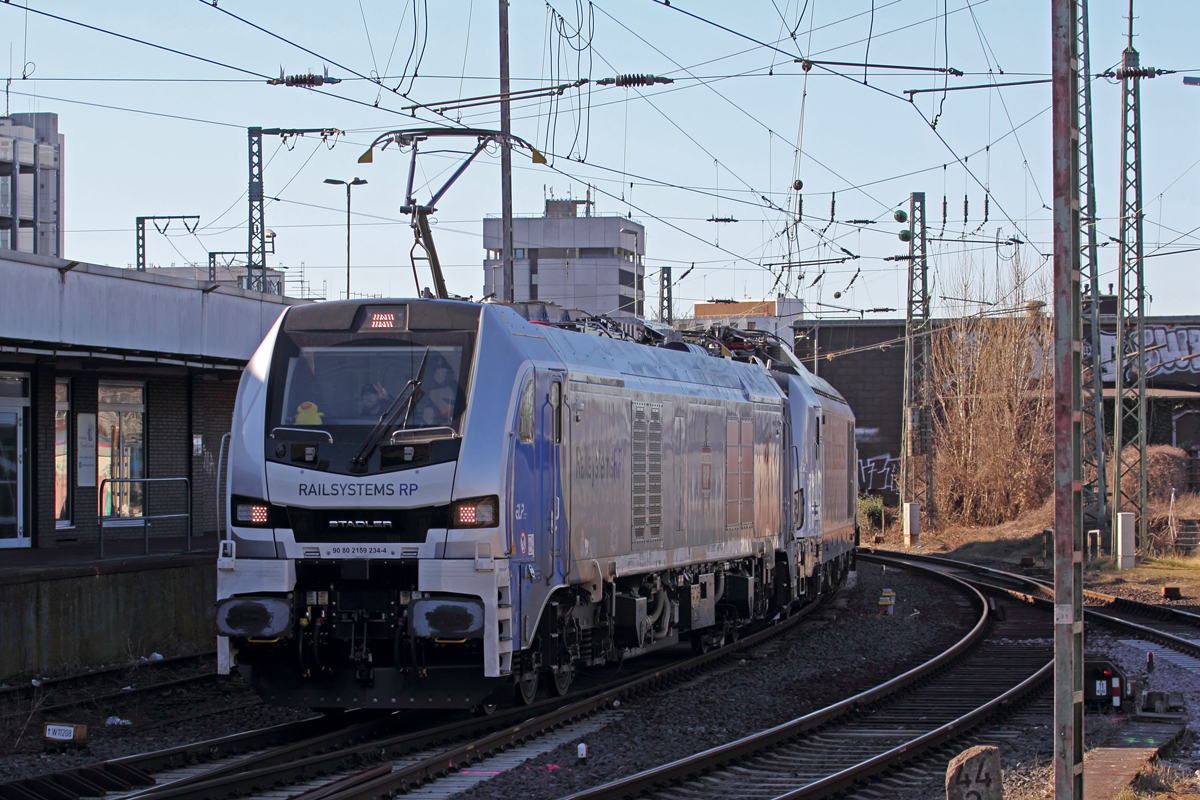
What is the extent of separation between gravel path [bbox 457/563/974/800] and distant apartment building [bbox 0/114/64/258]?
5222 centimetres

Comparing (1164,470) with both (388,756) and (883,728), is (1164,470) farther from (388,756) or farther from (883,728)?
(388,756)

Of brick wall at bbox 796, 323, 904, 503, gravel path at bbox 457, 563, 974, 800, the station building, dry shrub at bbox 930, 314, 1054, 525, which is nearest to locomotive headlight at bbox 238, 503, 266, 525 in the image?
gravel path at bbox 457, 563, 974, 800

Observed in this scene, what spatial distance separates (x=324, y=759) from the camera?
9133 millimetres

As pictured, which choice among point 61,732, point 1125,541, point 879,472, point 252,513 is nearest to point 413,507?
point 252,513

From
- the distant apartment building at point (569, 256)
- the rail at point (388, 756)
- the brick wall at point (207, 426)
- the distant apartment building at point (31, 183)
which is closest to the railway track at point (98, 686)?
the rail at point (388, 756)

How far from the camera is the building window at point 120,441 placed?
1964 centimetres

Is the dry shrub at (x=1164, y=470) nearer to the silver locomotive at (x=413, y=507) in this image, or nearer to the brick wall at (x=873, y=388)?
the brick wall at (x=873, y=388)

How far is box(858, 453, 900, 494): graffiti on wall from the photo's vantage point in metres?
53.7

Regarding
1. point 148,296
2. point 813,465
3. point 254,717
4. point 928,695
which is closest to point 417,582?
point 254,717

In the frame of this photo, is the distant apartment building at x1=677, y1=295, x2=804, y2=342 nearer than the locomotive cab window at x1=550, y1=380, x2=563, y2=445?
No

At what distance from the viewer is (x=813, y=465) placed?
809 inches

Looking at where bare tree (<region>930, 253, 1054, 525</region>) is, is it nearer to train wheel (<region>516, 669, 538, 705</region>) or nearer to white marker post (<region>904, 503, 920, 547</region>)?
white marker post (<region>904, 503, 920, 547</region>)

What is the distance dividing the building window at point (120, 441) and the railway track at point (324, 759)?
9.85m

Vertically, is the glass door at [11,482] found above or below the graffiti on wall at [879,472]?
above
